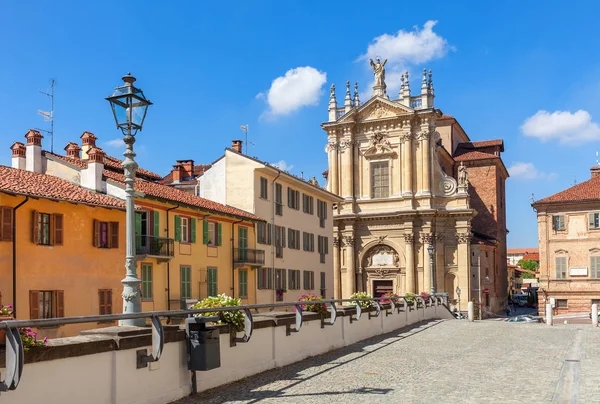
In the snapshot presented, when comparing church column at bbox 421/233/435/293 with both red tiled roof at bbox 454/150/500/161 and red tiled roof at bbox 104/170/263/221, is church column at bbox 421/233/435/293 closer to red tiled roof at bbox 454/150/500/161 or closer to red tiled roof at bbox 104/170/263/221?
red tiled roof at bbox 454/150/500/161

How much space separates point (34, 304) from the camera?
72.7ft

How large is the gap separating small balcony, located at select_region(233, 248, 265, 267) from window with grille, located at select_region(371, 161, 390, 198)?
26.0 metres

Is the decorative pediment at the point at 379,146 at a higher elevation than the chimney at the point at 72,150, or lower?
higher

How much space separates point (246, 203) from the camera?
3872 cm

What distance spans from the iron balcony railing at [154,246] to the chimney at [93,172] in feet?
9.18

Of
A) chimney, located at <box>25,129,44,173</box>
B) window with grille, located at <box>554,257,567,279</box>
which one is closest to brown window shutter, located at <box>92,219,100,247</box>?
chimney, located at <box>25,129,44,173</box>

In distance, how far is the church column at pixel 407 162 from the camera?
59.3m

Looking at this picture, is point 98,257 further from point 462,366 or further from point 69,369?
point 69,369

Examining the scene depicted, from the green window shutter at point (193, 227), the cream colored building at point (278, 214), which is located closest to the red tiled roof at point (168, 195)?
the green window shutter at point (193, 227)

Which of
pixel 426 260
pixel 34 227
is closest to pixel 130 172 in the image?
pixel 34 227

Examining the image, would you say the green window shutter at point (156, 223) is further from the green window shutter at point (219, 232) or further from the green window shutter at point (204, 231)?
the green window shutter at point (219, 232)

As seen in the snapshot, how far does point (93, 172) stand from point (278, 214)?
622 inches

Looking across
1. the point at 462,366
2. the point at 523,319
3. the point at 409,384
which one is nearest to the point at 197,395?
the point at 409,384

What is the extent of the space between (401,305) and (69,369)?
20.7 m
